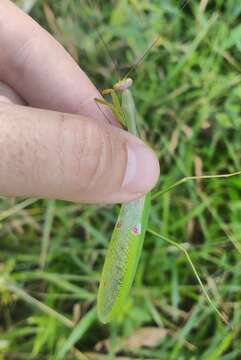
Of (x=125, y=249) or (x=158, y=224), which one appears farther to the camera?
(x=158, y=224)

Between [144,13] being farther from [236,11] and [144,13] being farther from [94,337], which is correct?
[94,337]

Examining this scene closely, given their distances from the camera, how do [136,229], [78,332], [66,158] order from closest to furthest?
[66,158]
[136,229]
[78,332]

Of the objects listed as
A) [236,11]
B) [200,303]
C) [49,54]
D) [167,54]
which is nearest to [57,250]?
[200,303]

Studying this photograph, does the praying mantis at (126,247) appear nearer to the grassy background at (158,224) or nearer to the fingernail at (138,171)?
the fingernail at (138,171)

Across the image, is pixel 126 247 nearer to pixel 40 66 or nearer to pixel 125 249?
pixel 125 249

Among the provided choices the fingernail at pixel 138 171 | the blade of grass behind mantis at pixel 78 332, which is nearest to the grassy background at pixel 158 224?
the blade of grass behind mantis at pixel 78 332

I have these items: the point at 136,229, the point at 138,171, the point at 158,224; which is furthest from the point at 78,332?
the point at 138,171

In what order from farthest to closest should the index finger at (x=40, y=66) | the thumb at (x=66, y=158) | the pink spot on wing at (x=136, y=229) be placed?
the index finger at (x=40, y=66), the pink spot on wing at (x=136, y=229), the thumb at (x=66, y=158)
